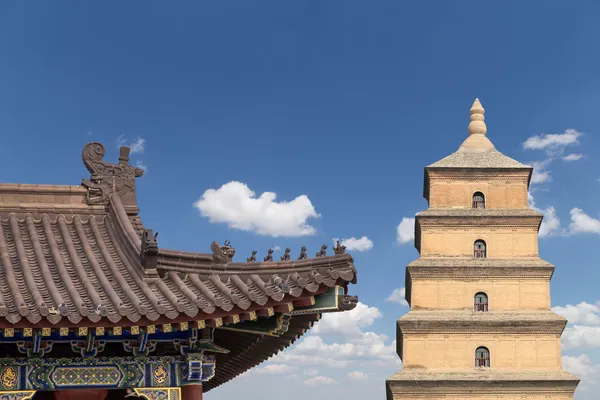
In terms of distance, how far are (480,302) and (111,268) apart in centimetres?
3377

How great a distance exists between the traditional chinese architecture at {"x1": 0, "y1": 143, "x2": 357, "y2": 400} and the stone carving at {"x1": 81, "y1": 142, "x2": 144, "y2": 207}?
45.0 inches

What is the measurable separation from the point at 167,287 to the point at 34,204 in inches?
108

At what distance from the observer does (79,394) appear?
9.45 metres

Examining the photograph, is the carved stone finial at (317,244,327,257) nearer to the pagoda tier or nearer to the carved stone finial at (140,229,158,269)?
the carved stone finial at (140,229,158,269)

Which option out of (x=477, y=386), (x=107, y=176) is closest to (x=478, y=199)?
(x=477, y=386)

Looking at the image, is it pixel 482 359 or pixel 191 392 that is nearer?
pixel 191 392

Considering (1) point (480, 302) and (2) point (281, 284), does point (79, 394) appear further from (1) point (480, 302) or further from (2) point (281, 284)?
(1) point (480, 302)

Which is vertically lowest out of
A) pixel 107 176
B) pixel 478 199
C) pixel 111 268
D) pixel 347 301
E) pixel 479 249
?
pixel 347 301

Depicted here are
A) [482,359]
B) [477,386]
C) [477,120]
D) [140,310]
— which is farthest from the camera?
[477,120]

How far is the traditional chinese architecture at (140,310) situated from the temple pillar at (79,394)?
1 cm

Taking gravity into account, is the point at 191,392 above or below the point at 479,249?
below

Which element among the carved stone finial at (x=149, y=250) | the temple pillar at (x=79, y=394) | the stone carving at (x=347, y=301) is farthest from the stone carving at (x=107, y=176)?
the stone carving at (x=347, y=301)

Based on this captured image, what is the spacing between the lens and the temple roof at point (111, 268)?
29.2 ft

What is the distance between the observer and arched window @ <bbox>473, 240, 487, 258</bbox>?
4338cm
